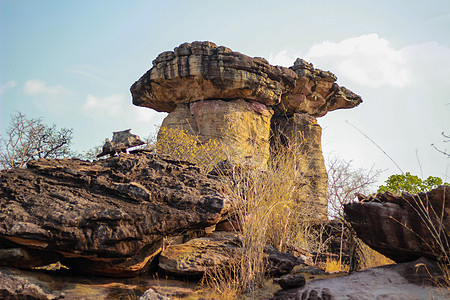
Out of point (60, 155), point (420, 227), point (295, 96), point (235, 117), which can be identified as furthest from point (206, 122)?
point (420, 227)

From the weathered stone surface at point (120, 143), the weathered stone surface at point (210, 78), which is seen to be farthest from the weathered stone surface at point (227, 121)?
the weathered stone surface at point (120, 143)

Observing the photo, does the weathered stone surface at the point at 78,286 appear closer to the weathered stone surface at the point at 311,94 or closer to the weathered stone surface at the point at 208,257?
the weathered stone surface at the point at 208,257

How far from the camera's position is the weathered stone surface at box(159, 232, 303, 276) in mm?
4312

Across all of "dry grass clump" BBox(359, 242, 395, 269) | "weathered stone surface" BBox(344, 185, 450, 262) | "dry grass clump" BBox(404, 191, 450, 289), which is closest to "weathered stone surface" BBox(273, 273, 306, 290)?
"weathered stone surface" BBox(344, 185, 450, 262)

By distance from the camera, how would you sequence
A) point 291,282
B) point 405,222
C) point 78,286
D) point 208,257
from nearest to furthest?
1. point 78,286
2. point 291,282
3. point 405,222
4. point 208,257

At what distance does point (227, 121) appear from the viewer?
14383mm

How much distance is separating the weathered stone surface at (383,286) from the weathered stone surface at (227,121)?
9.60m

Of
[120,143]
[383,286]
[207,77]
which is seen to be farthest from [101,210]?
[207,77]

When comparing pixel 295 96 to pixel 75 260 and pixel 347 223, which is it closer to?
pixel 347 223

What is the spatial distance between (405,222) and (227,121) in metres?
10.6

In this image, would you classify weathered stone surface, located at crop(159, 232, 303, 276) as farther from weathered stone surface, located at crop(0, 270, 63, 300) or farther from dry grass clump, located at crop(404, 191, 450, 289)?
dry grass clump, located at crop(404, 191, 450, 289)

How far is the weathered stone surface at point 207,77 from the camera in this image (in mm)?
14234

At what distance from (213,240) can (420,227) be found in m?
2.78

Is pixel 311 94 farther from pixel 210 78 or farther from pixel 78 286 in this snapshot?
pixel 78 286
